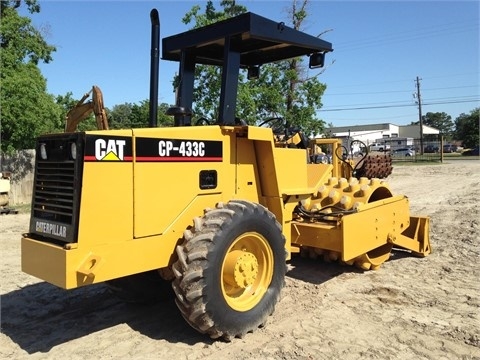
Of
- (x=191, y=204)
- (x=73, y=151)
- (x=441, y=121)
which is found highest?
(x=441, y=121)

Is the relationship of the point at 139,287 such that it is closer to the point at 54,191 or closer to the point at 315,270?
the point at 54,191

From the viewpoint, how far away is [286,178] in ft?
15.1

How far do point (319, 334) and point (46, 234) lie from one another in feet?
7.76

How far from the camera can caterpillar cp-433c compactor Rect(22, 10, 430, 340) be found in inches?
129

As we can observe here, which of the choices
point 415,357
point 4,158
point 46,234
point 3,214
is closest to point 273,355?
point 415,357

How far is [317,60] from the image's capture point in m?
5.05

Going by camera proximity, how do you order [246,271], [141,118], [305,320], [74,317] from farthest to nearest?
1. [141,118]
2. [74,317]
3. [305,320]
4. [246,271]

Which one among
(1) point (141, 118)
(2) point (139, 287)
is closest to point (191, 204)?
(2) point (139, 287)

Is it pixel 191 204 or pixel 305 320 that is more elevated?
pixel 191 204

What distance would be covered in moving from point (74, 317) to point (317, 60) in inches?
143

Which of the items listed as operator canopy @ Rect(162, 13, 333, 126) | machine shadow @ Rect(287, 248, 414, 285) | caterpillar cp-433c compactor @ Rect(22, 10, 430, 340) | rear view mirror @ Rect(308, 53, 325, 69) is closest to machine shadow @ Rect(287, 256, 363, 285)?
machine shadow @ Rect(287, 248, 414, 285)

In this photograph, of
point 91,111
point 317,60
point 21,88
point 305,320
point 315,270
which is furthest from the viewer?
point 21,88

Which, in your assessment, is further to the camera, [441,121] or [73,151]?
[441,121]

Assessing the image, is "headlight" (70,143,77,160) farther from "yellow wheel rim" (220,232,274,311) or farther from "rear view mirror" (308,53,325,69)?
"rear view mirror" (308,53,325,69)
